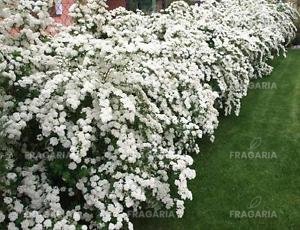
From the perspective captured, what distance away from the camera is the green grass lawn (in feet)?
24.0

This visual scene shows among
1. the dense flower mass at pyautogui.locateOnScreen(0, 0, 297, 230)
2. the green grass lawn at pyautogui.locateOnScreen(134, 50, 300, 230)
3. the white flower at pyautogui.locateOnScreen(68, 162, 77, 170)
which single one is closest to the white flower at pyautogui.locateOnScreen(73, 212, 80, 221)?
the dense flower mass at pyautogui.locateOnScreen(0, 0, 297, 230)

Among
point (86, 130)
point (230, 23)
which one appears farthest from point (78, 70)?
point (230, 23)

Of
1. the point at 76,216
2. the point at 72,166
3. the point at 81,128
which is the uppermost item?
the point at 81,128

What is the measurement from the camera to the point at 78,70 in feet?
20.5

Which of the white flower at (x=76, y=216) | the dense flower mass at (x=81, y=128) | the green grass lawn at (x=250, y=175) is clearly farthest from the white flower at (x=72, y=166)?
the green grass lawn at (x=250, y=175)

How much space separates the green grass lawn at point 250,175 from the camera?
7.31m

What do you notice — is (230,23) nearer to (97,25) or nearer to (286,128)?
(286,128)

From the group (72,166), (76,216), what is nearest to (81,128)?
(72,166)

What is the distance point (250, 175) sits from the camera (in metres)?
8.60

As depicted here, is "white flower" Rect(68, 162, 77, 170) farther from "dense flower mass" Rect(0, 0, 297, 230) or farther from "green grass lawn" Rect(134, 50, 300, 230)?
"green grass lawn" Rect(134, 50, 300, 230)

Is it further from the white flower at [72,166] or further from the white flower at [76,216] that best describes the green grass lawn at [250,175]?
the white flower at [72,166]

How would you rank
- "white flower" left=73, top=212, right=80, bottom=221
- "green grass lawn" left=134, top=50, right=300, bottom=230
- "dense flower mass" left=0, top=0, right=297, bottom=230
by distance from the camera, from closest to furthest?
"white flower" left=73, top=212, right=80, bottom=221, "dense flower mass" left=0, top=0, right=297, bottom=230, "green grass lawn" left=134, top=50, right=300, bottom=230

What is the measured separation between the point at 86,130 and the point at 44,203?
3.42 feet

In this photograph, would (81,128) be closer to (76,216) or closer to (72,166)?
(72,166)
